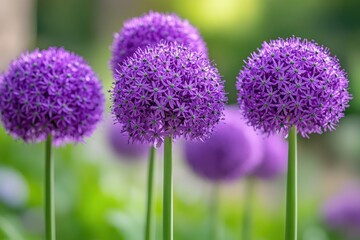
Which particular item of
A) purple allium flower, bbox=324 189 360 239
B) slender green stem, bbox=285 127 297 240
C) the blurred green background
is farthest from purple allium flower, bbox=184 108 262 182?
purple allium flower, bbox=324 189 360 239

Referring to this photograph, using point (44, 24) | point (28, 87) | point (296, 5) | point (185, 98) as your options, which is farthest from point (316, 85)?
point (44, 24)

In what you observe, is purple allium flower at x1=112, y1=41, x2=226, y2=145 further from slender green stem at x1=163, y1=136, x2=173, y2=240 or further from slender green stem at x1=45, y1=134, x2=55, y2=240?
slender green stem at x1=45, y1=134, x2=55, y2=240

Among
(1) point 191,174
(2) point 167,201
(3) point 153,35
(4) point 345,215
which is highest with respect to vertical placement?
(3) point 153,35

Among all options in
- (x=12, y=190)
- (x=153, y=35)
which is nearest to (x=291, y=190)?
(x=153, y=35)

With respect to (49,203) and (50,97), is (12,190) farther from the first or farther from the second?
(50,97)

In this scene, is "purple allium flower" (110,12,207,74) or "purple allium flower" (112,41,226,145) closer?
"purple allium flower" (112,41,226,145)
